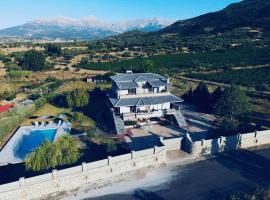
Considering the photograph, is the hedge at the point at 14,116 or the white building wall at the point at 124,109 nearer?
the hedge at the point at 14,116

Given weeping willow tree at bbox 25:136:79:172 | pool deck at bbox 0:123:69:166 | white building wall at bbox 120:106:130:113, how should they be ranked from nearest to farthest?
weeping willow tree at bbox 25:136:79:172, pool deck at bbox 0:123:69:166, white building wall at bbox 120:106:130:113

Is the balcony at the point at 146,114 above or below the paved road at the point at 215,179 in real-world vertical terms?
above

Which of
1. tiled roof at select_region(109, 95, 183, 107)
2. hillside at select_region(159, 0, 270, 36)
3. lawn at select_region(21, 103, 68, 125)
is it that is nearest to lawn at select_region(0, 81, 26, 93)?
lawn at select_region(21, 103, 68, 125)

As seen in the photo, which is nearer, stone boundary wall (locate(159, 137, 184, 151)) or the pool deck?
the pool deck

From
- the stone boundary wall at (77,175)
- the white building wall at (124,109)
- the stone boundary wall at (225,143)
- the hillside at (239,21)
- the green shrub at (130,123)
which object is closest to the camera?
the stone boundary wall at (77,175)

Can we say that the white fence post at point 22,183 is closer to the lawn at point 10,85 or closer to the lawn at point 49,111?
the lawn at point 49,111

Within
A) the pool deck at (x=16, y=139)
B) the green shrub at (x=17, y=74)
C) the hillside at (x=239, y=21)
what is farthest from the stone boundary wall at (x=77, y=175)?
the hillside at (x=239, y=21)

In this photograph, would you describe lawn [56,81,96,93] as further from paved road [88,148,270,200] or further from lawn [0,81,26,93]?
paved road [88,148,270,200]
